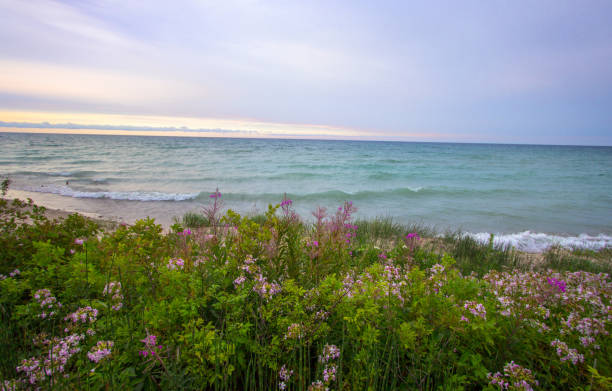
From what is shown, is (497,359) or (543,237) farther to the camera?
(543,237)

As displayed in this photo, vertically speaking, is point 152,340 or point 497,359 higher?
point 152,340

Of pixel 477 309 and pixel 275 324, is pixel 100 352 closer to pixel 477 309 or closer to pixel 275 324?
pixel 275 324

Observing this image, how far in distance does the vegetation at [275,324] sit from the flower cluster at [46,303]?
2 centimetres

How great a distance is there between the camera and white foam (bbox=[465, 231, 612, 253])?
371 inches

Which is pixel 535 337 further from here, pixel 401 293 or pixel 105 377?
pixel 105 377

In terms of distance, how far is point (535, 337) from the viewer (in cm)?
217

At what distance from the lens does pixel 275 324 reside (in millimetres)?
2293

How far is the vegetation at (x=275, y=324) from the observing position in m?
1.89

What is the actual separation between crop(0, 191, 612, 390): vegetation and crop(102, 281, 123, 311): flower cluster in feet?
0.08

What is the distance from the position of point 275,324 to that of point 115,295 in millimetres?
1543

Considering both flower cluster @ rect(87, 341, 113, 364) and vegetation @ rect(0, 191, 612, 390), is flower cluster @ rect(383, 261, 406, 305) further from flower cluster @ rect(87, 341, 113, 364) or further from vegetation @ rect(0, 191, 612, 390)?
flower cluster @ rect(87, 341, 113, 364)

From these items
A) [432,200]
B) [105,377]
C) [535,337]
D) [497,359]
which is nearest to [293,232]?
[105,377]

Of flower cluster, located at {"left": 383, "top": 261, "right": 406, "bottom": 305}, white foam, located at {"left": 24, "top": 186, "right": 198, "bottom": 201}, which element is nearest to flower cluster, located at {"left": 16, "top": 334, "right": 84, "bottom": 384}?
flower cluster, located at {"left": 383, "top": 261, "right": 406, "bottom": 305}

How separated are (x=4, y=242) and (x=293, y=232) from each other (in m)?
3.66
